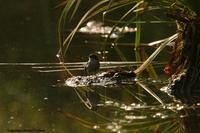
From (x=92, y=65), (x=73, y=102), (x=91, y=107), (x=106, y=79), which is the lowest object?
(x=91, y=107)

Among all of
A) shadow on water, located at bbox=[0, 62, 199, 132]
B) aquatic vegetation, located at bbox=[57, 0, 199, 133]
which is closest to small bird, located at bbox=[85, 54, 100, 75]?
aquatic vegetation, located at bbox=[57, 0, 199, 133]

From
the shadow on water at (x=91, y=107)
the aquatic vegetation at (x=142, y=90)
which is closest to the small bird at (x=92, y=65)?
the aquatic vegetation at (x=142, y=90)

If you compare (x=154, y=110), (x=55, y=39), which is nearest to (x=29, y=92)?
(x=154, y=110)

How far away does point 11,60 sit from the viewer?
21.4 ft

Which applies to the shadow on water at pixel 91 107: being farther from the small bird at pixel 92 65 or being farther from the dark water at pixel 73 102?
the small bird at pixel 92 65

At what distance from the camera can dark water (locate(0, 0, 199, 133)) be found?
3863 mm

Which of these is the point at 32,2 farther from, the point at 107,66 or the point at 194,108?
the point at 194,108

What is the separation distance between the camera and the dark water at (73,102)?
3863 millimetres

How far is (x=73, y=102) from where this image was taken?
14.9ft

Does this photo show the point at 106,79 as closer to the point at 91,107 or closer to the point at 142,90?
the point at 142,90

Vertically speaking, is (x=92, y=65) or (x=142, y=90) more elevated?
(x=92, y=65)

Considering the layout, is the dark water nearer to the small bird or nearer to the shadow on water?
the shadow on water

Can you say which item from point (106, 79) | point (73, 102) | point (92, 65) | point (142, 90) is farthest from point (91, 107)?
point (92, 65)

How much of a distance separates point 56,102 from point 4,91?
0.62 meters
